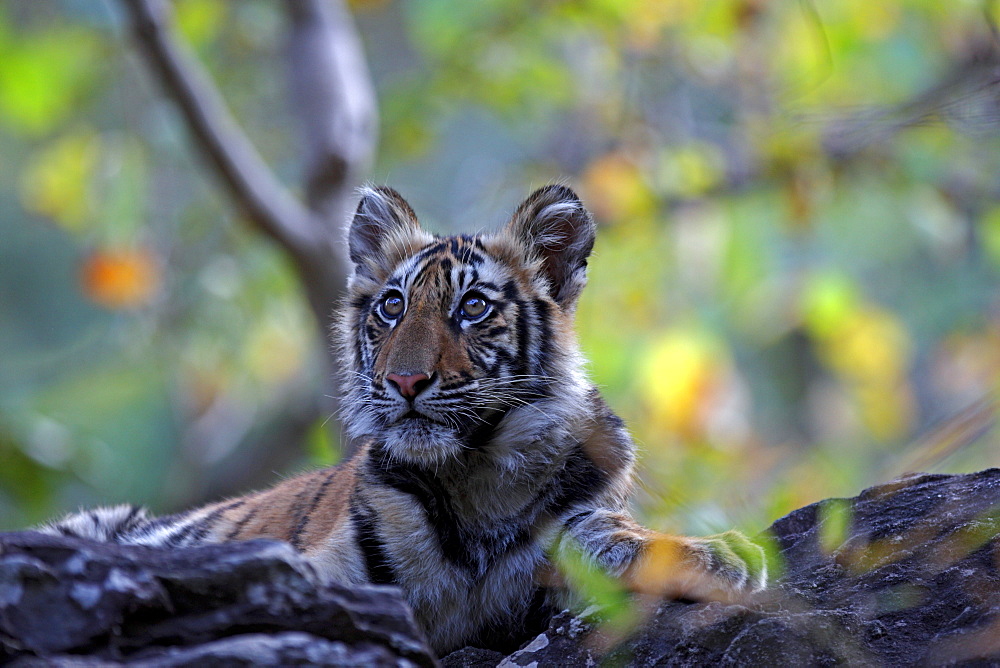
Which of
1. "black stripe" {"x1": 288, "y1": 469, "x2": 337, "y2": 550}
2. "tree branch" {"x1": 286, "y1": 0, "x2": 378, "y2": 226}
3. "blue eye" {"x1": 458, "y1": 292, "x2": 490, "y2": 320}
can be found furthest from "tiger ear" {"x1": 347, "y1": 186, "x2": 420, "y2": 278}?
"tree branch" {"x1": 286, "y1": 0, "x2": 378, "y2": 226}

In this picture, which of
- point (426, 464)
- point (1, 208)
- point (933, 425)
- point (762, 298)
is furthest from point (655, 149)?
point (1, 208)

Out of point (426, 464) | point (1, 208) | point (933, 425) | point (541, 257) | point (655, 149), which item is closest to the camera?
point (933, 425)

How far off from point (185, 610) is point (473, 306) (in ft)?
5.34

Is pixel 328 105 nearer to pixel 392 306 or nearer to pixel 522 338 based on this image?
pixel 392 306

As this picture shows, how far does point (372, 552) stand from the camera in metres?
3.26

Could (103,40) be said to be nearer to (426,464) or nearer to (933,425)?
(426,464)

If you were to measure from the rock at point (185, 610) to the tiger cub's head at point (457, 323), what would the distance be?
1.00 metres

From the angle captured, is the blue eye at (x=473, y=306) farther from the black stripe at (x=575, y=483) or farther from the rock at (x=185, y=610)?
the rock at (x=185, y=610)

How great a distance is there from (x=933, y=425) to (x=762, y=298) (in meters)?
8.87

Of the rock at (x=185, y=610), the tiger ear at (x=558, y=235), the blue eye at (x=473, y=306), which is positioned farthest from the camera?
the tiger ear at (x=558, y=235)

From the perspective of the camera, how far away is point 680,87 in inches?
368

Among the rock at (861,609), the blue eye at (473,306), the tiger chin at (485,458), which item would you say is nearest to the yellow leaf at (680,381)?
the tiger chin at (485,458)

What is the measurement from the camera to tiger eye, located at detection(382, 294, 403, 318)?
3.65 metres

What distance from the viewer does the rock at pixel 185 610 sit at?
2.12 metres
